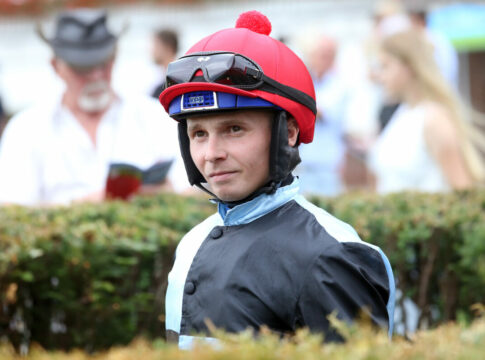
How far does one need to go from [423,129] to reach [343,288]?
14.4ft

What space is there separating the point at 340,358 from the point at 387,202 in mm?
3494

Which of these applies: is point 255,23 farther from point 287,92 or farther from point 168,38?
point 168,38

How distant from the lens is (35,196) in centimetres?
651

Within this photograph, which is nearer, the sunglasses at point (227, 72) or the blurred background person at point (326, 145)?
the sunglasses at point (227, 72)

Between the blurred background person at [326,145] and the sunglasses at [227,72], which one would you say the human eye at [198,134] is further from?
the blurred background person at [326,145]

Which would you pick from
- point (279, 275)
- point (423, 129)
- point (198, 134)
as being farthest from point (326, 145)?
point (279, 275)

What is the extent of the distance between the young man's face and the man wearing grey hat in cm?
364

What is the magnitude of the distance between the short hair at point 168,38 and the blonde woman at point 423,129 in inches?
136

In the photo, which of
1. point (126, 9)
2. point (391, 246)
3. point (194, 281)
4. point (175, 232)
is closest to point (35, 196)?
point (175, 232)

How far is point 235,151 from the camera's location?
279cm

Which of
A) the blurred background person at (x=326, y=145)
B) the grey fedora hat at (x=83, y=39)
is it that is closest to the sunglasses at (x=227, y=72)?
the grey fedora hat at (x=83, y=39)

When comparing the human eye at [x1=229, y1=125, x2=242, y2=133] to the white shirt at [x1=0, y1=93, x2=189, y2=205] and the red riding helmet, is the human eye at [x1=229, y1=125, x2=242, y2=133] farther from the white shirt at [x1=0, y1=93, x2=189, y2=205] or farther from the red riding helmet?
the white shirt at [x1=0, y1=93, x2=189, y2=205]

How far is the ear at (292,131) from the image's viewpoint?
9.66ft

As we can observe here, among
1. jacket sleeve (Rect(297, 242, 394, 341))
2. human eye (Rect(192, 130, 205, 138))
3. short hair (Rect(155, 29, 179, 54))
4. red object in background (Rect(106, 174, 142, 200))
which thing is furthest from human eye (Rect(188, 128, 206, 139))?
short hair (Rect(155, 29, 179, 54))
